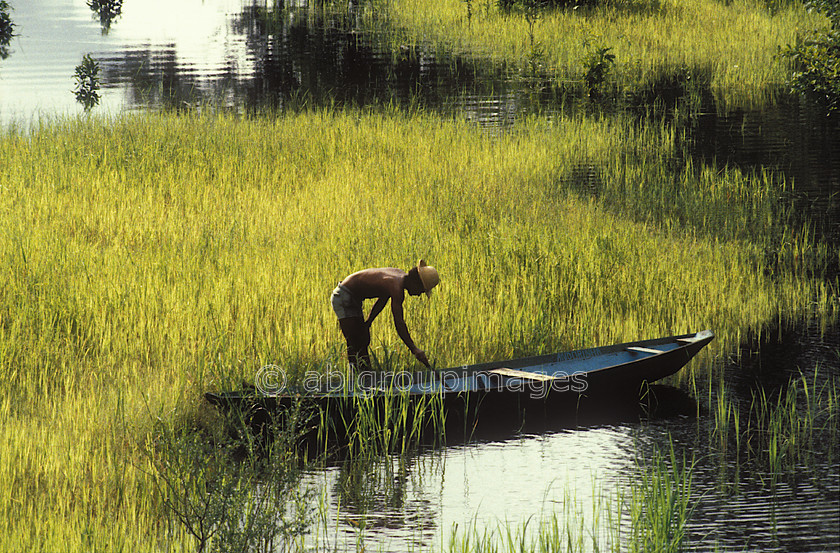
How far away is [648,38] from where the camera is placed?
25828 millimetres

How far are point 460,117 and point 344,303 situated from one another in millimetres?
12061

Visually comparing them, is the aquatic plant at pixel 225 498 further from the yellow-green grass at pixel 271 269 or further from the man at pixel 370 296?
the man at pixel 370 296

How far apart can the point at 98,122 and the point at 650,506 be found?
15888mm

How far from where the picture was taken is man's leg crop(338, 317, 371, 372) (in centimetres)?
770

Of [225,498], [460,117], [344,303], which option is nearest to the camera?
[225,498]

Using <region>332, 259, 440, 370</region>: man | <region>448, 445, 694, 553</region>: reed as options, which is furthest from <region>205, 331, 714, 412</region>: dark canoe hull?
<region>448, 445, 694, 553</region>: reed

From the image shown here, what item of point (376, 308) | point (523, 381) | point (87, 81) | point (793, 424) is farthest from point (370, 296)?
point (87, 81)

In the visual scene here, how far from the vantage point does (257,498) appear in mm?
6004

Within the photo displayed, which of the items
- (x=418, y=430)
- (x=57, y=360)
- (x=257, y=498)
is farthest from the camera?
(x=57, y=360)

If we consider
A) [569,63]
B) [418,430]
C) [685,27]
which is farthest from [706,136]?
[418,430]

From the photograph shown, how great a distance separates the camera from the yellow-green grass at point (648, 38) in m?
22.8

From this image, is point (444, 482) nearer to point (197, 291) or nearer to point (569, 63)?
point (197, 291)

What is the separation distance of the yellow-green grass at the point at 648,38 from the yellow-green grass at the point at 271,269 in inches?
264

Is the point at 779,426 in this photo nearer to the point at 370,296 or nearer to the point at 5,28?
the point at 370,296
